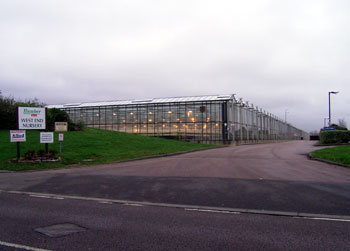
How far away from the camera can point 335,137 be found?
31.4 m

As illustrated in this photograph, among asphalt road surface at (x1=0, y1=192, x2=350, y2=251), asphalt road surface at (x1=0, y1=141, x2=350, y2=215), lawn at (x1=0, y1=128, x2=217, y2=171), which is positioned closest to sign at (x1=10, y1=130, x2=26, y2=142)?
lawn at (x1=0, y1=128, x2=217, y2=171)

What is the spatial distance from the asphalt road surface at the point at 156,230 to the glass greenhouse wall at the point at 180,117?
40362 millimetres

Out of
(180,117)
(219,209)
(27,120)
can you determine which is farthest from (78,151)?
(180,117)

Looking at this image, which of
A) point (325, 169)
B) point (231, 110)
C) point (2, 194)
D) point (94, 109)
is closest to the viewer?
point (2, 194)

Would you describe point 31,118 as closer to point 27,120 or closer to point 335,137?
point 27,120

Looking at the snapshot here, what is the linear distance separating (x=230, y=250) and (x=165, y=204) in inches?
139

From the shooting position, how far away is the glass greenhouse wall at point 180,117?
47.3m

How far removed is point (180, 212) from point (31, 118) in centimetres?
1468

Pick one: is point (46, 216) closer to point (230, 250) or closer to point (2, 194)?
point (2, 194)

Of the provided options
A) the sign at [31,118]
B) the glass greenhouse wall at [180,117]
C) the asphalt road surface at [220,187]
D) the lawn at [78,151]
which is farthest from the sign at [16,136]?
the glass greenhouse wall at [180,117]

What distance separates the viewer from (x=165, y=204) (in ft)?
→ 26.0

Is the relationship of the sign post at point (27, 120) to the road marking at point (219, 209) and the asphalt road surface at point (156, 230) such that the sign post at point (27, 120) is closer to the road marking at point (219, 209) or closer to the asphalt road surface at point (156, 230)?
the road marking at point (219, 209)

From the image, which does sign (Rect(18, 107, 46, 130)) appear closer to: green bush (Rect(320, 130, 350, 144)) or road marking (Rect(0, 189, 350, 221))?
road marking (Rect(0, 189, 350, 221))

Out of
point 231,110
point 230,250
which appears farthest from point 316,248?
point 231,110
